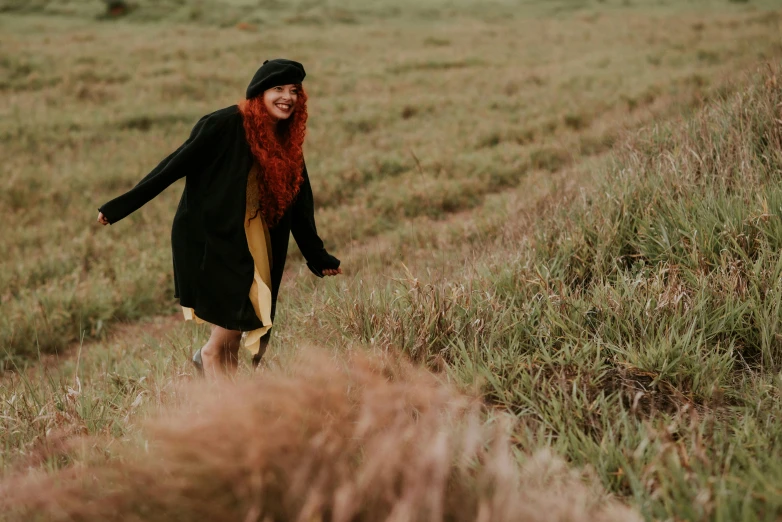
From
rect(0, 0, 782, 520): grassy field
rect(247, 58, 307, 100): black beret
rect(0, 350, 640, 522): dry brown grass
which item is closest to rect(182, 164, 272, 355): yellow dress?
rect(0, 0, 782, 520): grassy field

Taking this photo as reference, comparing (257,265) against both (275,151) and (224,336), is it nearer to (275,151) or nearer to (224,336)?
(224,336)

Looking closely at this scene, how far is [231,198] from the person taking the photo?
3150 mm

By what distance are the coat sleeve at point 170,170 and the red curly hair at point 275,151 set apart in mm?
212

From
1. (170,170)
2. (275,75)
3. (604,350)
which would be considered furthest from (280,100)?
Answer: (604,350)

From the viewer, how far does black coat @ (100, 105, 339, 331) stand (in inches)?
124

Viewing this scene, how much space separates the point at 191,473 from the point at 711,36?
77.6 feet

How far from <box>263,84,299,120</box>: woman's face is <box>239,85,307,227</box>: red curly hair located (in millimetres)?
39

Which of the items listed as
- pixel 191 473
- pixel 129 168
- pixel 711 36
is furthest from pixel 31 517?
pixel 711 36

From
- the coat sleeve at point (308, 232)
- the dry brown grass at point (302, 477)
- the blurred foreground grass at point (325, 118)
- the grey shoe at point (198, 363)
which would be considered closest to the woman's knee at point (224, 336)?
the grey shoe at point (198, 363)

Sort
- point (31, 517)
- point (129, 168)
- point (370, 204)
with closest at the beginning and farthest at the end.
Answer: point (31, 517), point (370, 204), point (129, 168)

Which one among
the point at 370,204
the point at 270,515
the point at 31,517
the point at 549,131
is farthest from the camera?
the point at 549,131

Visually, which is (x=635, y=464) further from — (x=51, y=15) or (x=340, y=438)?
(x=51, y=15)

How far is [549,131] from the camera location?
37.1ft

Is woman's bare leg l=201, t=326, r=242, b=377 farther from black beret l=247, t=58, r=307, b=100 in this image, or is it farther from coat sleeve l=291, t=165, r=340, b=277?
black beret l=247, t=58, r=307, b=100
